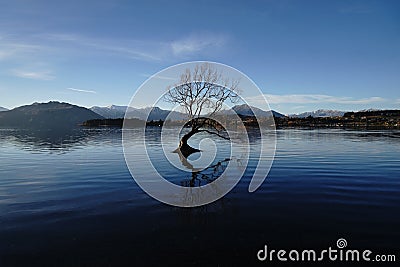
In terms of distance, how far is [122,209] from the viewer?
1455 cm

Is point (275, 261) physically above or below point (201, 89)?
below

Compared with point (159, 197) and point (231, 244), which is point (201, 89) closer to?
point (159, 197)

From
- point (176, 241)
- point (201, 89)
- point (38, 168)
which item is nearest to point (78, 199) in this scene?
point (176, 241)

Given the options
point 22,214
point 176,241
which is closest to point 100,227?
point 176,241

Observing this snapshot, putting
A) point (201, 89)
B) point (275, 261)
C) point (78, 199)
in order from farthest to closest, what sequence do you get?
1. point (201, 89)
2. point (78, 199)
3. point (275, 261)

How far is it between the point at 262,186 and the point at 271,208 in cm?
547

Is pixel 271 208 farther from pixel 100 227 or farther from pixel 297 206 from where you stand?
pixel 100 227

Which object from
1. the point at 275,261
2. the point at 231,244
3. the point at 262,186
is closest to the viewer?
the point at 275,261

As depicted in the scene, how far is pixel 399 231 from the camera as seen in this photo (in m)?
11.5

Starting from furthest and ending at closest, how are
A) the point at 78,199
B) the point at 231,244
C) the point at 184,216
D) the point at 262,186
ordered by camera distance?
1. the point at 262,186
2. the point at 78,199
3. the point at 184,216
4. the point at 231,244

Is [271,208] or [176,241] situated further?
[271,208]

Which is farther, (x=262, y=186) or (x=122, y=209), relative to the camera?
(x=262, y=186)

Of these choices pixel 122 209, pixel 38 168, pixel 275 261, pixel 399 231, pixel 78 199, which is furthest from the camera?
pixel 38 168

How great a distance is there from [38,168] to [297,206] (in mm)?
25193
